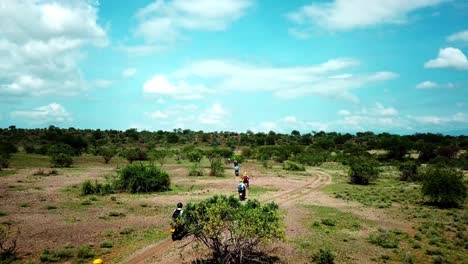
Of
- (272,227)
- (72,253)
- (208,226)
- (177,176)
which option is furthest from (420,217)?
(177,176)

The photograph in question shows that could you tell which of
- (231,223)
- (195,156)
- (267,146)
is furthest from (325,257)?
(267,146)

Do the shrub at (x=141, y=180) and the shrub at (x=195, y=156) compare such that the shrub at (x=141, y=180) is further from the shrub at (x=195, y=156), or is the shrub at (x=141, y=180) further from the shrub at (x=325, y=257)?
the shrub at (x=195, y=156)

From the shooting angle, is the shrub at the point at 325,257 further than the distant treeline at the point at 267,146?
No

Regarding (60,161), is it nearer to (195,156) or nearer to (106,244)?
(195,156)

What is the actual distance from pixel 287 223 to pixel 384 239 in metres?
5.81

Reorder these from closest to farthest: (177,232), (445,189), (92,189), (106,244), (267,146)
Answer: (106,244) < (177,232) < (445,189) < (92,189) < (267,146)

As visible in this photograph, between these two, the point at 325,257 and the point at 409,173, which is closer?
the point at 325,257

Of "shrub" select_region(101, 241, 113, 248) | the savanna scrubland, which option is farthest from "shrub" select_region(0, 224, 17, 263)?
"shrub" select_region(101, 241, 113, 248)

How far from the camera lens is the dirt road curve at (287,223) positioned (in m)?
17.4

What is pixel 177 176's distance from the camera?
48.8 m

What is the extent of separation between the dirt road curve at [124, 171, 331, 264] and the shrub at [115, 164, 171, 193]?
10620 mm

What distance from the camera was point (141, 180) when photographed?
36.1 m

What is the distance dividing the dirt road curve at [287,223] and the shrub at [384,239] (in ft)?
14.7

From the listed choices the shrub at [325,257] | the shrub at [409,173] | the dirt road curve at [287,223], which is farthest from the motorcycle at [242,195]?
the shrub at [409,173]
